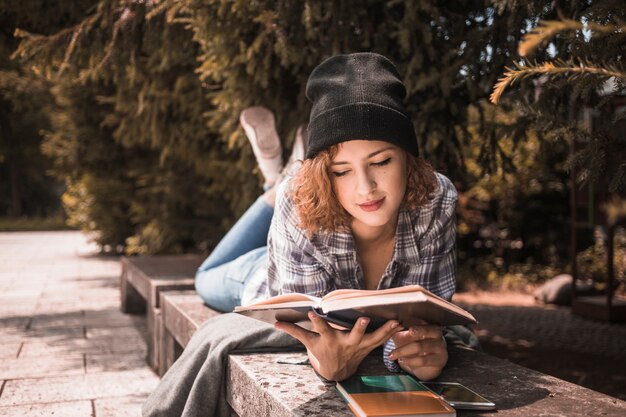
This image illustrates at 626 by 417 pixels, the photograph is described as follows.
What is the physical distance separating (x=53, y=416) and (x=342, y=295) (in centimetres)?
220

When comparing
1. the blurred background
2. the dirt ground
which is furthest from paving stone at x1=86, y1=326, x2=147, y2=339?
the dirt ground

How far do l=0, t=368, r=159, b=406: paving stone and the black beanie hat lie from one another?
222 cm

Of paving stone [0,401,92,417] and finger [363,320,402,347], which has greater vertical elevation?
finger [363,320,402,347]

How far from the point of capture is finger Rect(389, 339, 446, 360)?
2.07m

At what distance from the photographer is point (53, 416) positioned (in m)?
3.28

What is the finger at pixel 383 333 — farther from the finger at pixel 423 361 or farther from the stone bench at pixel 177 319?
the stone bench at pixel 177 319

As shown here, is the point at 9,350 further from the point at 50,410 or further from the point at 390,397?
the point at 390,397

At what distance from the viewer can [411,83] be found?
3635mm

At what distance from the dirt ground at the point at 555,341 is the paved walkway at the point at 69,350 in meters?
2.81

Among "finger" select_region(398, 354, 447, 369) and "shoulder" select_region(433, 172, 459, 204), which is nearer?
"finger" select_region(398, 354, 447, 369)

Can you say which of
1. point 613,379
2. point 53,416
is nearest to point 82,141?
point 53,416

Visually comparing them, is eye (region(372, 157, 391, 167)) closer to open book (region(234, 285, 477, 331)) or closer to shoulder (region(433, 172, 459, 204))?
shoulder (region(433, 172, 459, 204))

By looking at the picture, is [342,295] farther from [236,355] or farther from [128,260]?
[128,260]

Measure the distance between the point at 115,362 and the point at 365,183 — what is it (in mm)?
2982
